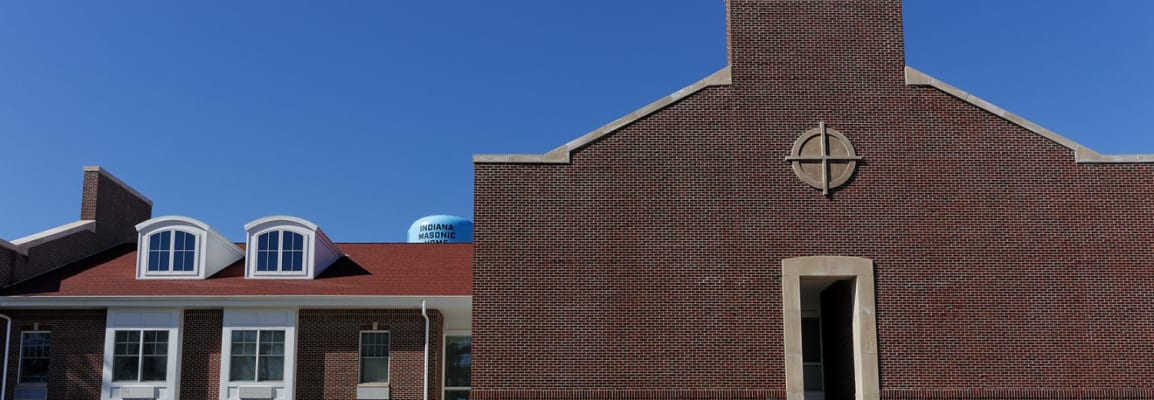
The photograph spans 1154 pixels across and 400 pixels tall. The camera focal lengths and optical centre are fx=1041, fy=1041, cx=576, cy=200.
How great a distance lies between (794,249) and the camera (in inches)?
771

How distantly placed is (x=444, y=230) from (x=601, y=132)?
2361 cm

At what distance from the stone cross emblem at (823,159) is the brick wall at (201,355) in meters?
14.6

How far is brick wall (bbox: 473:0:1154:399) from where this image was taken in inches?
757

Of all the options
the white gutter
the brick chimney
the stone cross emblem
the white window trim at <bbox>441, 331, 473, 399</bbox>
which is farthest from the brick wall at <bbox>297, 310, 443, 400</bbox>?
the stone cross emblem

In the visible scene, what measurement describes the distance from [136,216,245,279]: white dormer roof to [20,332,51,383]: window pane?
2735mm

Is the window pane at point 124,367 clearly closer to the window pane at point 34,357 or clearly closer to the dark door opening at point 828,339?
the window pane at point 34,357

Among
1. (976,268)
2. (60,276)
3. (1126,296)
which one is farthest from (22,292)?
(1126,296)

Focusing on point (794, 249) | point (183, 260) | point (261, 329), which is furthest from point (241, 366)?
point (794, 249)

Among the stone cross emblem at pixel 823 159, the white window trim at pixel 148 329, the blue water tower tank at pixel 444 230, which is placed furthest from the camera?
the blue water tower tank at pixel 444 230

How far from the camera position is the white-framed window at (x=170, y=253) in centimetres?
2730

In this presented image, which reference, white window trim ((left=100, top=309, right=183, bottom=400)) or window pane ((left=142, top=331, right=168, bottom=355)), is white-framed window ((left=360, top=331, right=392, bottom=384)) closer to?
white window trim ((left=100, top=309, right=183, bottom=400))

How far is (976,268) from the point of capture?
19.5m

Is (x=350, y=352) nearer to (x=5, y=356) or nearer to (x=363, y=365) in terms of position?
(x=363, y=365)

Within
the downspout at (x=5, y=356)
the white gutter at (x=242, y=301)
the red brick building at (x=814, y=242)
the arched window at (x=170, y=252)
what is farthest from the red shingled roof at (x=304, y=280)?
the red brick building at (x=814, y=242)
